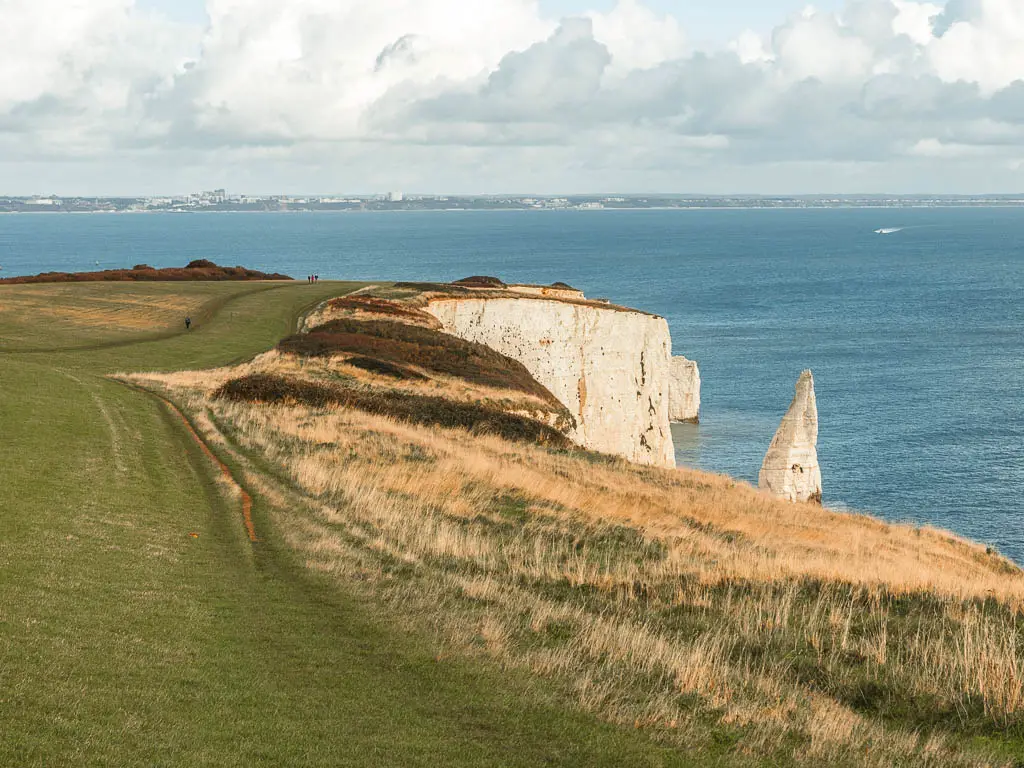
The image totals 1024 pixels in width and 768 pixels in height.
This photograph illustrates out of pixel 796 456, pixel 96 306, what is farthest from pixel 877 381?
pixel 96 306

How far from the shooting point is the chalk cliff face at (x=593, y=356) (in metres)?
60.2

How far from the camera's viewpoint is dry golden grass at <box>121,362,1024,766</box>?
11.1m

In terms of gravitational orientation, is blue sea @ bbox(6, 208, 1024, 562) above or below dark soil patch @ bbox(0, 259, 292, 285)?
below

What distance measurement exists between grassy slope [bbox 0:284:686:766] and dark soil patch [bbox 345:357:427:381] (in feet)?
65.2

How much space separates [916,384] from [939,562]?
6387cm

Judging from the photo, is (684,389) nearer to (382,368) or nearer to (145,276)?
(145,276)

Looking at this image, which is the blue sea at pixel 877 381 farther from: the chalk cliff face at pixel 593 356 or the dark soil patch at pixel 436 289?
the dark soil patch at pixel 436 289

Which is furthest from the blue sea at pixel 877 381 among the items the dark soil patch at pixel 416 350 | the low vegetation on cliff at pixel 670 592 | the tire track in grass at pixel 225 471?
the tire track in grass at pixel 225 471

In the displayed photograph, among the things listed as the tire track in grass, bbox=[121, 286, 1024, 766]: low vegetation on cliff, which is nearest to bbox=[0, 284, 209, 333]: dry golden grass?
the tire track in grass

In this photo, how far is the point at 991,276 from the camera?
182750 millimetres

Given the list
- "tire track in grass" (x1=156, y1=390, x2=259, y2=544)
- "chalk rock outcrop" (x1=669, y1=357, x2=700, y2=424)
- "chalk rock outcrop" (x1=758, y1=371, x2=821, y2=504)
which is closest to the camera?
"tire track in grass" (x1=156, y1=390, x2=259, y2=544)

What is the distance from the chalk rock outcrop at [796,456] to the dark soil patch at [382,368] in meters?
17.0

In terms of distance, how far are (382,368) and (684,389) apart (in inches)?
1775

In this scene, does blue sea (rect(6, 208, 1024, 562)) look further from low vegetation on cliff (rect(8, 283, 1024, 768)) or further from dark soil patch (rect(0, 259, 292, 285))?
dark soil patch (rect(0, 259, 292, 285))
